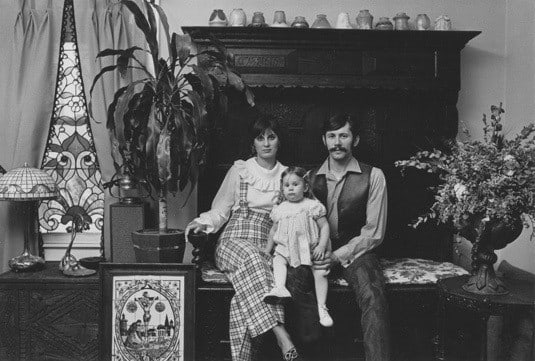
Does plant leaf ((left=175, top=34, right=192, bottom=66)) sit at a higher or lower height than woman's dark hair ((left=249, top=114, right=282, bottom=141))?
higher

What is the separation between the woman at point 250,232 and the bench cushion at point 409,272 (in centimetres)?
9

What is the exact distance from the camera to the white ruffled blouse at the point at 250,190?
3.79 meters

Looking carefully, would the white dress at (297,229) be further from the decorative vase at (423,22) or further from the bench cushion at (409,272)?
the decorative vase at (423,22)

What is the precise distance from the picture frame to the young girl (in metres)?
0.53

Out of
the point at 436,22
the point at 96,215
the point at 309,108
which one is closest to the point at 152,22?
the point at 309,108

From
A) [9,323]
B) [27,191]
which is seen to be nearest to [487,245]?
[27,191]

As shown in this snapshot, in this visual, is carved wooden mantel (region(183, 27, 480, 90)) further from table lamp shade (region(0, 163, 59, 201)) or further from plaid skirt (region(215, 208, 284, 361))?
table lamp shade (region(0, 163, 59, 201))

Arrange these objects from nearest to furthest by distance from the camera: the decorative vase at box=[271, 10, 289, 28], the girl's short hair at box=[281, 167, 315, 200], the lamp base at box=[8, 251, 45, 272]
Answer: the girl's short hair at box=[281, 167, 315, 200] < the lamp base at box=[8, 251, 45, 272] < the decorative vase at box=[271, 10, 289, 28]

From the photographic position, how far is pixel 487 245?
9.75 feet

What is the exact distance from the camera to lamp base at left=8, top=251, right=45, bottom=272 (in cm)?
377

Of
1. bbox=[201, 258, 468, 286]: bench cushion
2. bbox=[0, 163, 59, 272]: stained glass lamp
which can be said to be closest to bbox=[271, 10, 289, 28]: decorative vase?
bbox=[201, 258, 468, 286]: bench cushion

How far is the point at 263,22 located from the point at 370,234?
1.64m

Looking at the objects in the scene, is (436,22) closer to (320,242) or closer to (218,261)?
(320,242)

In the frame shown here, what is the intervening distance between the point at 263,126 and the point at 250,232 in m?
0.70
